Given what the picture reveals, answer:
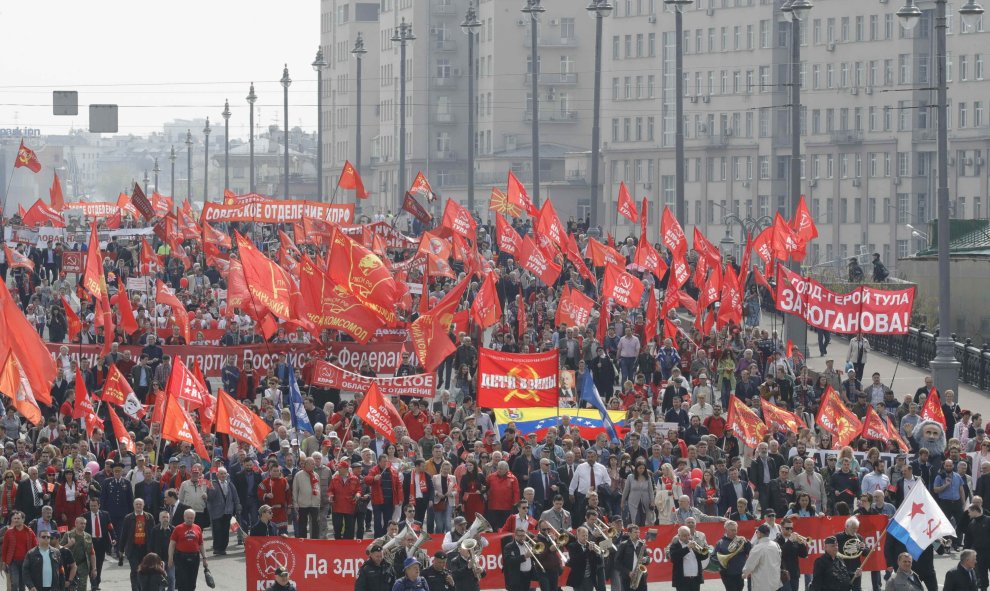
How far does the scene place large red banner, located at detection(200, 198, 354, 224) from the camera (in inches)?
1906

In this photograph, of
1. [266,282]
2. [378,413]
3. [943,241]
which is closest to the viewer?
[378,413]

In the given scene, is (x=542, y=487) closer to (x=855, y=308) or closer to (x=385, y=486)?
(x=385, y=486)

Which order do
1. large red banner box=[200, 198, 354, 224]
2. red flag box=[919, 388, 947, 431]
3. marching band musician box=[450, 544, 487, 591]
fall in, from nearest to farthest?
marching band musician box=[450, 544, 487, 591] < red flag box=[919, 388, 947, 431] < large red banner box=[200, 198, 354, 224]

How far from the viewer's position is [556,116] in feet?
430

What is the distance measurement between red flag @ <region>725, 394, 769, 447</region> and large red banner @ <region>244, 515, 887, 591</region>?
4.01 m

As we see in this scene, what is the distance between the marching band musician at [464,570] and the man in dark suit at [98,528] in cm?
411

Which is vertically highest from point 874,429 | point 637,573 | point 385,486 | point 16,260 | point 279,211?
point 279,211

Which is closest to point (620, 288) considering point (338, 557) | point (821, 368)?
point (821, 368)

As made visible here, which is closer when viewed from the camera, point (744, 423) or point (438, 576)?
point (438, 576)

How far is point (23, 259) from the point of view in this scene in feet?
142

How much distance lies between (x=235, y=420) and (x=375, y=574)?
6.18 m

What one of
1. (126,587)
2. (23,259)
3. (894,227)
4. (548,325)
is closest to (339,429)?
(126,587)

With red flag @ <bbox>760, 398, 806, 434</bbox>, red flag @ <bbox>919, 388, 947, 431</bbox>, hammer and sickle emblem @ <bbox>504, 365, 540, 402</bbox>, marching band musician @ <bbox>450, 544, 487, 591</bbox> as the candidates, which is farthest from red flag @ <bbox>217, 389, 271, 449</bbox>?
red flag @ <bbox>919, 388, 947, 431</bbox>

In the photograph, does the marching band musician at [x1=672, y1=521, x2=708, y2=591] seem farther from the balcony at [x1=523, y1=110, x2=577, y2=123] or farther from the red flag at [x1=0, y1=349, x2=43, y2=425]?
the balcony at [x1=523, y1=110, x2=577, y2=123]
